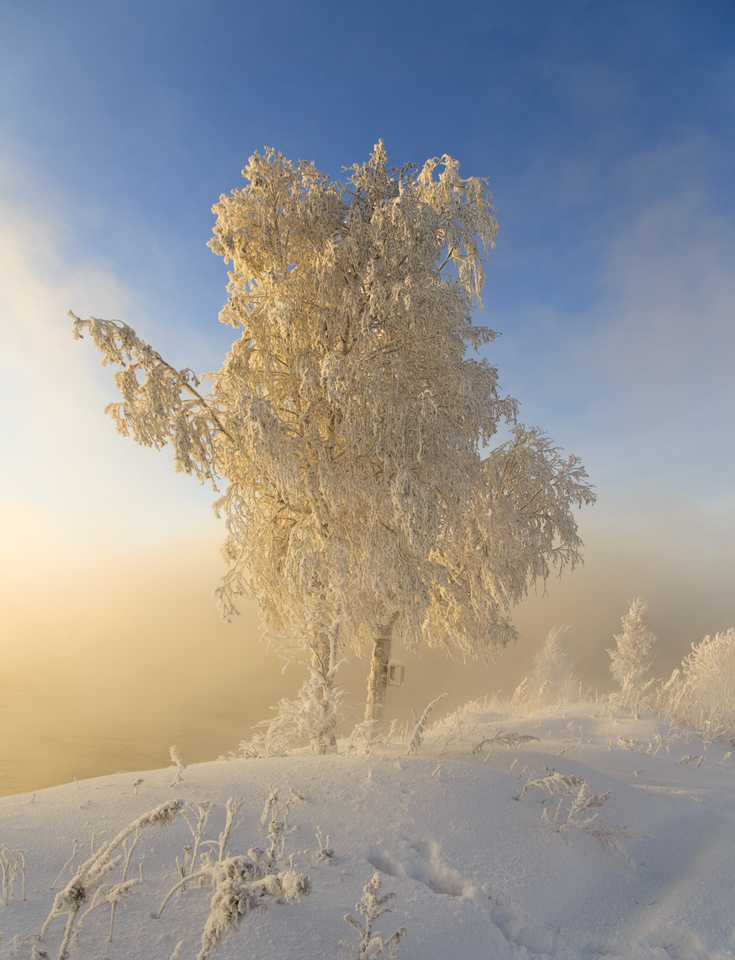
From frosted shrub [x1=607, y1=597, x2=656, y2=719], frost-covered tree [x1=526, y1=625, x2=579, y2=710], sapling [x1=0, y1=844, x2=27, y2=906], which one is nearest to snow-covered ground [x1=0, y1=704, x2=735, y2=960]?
sapling [x1=0, y1=844, x2=27, y2=906]

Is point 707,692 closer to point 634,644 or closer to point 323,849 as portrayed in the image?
point 634,644

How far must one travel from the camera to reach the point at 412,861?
3482mm

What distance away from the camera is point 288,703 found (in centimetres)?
637

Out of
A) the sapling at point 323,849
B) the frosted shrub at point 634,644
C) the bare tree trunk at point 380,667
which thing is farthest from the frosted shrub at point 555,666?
the sapling at point 323,849

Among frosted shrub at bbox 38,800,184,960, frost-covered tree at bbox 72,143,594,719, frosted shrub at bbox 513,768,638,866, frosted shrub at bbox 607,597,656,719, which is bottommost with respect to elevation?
frosted shrub at bbox 607,597,656,719

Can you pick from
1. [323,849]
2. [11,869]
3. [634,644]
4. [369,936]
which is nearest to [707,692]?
[634,644]

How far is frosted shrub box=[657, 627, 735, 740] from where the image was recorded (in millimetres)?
11672

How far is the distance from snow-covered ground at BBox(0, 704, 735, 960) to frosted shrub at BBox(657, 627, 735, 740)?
309 inches

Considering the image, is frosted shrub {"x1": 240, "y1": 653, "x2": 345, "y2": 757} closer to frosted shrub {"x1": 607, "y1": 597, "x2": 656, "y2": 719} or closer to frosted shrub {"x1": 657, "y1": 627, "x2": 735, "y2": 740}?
frosted shrub {"x1": 657, "y1": 627, "x2": 735, "y2": 740}

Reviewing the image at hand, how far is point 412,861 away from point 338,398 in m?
4.62

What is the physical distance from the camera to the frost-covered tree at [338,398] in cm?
595

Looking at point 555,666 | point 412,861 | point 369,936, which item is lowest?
point 555,666

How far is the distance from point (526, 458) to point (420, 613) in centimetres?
352

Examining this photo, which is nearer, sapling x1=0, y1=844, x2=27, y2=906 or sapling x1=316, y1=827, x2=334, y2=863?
sapling x1=0, y1=844, x2=27, y2=906
